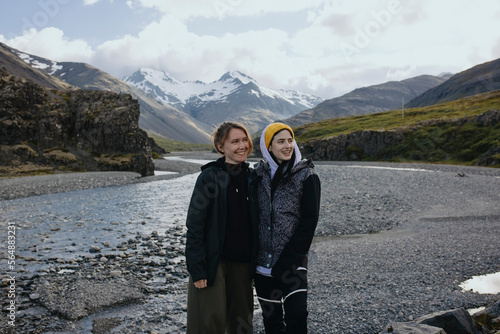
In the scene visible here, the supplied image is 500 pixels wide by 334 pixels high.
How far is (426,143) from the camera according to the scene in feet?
269

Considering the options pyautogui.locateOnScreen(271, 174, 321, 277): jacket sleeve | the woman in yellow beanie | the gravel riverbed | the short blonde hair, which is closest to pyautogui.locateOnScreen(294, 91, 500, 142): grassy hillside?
the gravel riverbed

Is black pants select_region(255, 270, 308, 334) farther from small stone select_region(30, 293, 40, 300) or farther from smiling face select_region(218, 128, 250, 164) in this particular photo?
small stone select_region(30, 293, 40, 300)

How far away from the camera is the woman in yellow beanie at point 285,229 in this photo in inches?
210

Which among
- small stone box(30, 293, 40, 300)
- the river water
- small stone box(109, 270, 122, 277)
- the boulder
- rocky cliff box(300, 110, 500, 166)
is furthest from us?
rocky cliff box(300, 110, 500, 166)

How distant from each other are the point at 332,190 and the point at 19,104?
78152mm

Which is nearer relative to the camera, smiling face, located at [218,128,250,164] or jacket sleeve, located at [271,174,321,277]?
jacket sleeve, located at [271,174,321,277]

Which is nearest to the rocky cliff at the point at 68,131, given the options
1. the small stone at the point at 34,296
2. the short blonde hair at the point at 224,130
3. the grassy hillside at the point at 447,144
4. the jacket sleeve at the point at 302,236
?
the small stone at the point at 34,296

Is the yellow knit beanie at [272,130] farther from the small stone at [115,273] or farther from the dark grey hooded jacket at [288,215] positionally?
the small stone at [115,273]

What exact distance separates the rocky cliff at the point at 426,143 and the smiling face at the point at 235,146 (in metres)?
71.3

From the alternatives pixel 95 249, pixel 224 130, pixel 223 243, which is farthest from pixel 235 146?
pixel 95 249

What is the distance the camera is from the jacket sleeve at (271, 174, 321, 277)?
5285mm

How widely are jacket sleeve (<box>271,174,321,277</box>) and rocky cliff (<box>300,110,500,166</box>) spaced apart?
70695 mm

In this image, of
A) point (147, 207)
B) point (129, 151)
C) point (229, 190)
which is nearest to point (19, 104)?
point (129, 151)

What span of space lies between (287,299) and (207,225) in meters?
1.90
